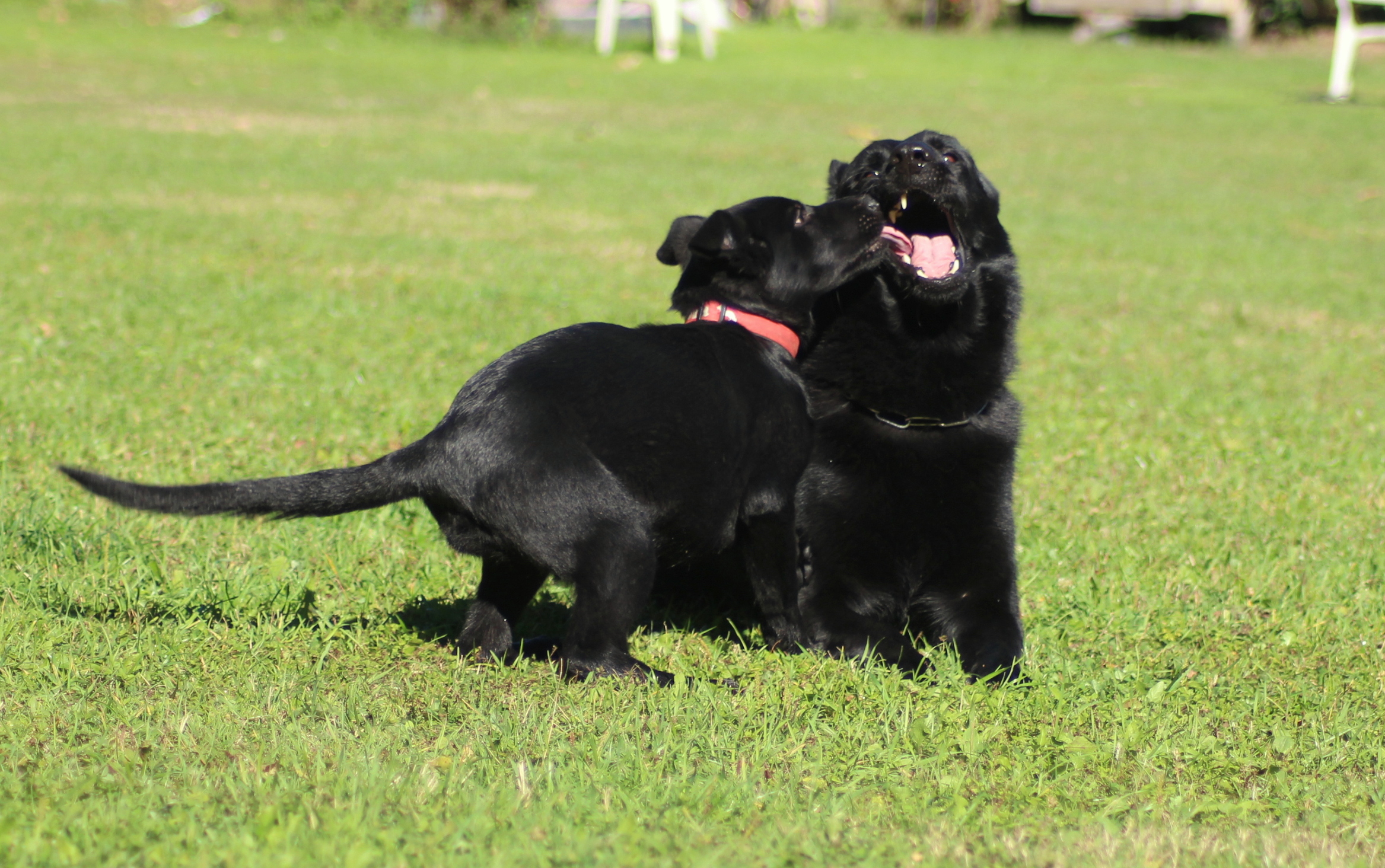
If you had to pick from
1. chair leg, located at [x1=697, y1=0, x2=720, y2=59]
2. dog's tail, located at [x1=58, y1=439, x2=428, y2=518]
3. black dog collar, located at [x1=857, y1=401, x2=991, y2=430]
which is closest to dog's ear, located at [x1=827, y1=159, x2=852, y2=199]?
black dog collar, located at [x1=857, y1=401, x2=991, y2=430]

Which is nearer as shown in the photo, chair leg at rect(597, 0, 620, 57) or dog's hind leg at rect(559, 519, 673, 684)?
dog's hind leg at rect(559, 519, 673, 684)

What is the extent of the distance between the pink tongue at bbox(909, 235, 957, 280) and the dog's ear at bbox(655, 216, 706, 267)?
0.73 m

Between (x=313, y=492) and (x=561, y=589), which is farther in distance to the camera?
(x=561, y=589)

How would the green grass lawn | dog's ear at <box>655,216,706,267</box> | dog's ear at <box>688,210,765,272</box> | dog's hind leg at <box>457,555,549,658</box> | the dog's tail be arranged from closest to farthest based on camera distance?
1. the green grass lawn
2. the dog's tail
3. dog's hind leg at <box>457,555,549,658</box>
4. dog's ear at <box>688,210,765,272</box>
5. dog's ear at <box>655,216,706,267</box>

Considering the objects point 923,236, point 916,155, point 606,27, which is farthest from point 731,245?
point 606,27

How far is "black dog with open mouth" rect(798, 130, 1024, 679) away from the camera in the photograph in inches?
155

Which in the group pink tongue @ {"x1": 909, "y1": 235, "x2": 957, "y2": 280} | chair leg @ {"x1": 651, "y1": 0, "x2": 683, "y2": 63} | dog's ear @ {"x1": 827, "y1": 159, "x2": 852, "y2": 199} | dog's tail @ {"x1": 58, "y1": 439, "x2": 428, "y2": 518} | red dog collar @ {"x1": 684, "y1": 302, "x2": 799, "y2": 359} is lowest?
dog's tail @ {"x1": 58, "y1": 439, "x2": 428, "y2": 518}

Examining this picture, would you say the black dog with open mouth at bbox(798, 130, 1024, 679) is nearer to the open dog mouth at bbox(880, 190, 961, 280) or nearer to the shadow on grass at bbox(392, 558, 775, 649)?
the open dog mouth at bbox(880, 190, 961, 280)

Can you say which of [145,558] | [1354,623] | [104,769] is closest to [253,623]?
[145,558]

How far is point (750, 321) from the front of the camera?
13.0 ft

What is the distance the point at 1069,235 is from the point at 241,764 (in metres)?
11.5

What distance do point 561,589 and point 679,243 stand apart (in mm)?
1267

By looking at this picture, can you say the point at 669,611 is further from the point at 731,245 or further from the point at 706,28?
the point at 706,28

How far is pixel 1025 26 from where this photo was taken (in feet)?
133
